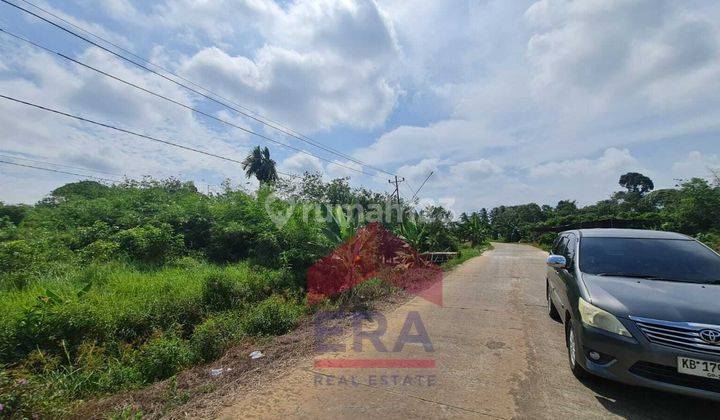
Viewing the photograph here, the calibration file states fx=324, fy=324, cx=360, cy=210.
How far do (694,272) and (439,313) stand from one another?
386cm

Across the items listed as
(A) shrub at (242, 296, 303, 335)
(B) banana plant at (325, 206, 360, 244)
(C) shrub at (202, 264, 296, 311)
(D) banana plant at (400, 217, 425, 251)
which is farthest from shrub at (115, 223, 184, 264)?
(D) banana plant at (400, 217, 425, 251)

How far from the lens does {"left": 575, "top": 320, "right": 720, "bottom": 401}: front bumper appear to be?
2691 millimetres

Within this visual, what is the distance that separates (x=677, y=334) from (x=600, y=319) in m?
0.54

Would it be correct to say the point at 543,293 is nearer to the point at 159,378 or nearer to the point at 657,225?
the point at 159,378

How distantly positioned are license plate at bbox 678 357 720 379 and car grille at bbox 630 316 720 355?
0.09m

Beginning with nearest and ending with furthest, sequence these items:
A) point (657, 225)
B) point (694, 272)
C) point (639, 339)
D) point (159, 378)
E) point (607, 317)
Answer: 1. point (639, 339)
2. point (607, 317)
3. point (694, 272)
4. point (159, 378)
5. point (657, 225)

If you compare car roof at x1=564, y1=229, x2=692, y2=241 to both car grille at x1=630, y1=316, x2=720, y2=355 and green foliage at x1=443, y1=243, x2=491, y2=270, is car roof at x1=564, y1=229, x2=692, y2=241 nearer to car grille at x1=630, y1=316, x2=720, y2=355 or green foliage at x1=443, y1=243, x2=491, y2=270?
car grille at x1=630, y1=316, x2=720, y2=355

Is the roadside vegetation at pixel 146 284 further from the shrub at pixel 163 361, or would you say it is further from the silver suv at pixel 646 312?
the silver suv at pixel 646 312

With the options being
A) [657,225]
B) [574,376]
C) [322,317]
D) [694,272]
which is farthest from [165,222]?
[657,225]

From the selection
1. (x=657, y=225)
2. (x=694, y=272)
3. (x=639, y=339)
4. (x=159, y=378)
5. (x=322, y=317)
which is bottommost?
(x=159, y=378)

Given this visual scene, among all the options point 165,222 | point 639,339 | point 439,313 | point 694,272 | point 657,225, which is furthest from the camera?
point 657,225

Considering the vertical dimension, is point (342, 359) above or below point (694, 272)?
below

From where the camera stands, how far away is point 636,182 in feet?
262

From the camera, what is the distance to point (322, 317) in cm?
663
